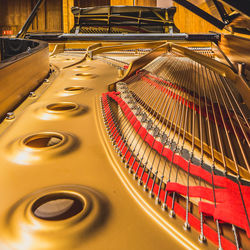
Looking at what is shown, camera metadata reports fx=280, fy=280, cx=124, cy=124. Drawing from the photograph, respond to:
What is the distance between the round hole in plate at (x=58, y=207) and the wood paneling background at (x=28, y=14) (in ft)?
35.6

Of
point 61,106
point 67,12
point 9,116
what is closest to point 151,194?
point 9,116

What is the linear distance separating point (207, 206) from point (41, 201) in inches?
17.5

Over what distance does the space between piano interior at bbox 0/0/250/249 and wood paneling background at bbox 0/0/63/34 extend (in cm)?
939

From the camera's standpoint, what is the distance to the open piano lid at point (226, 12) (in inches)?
51.3

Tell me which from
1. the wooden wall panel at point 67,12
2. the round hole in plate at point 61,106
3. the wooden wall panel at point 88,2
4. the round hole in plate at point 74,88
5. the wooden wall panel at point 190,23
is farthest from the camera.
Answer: the wooden wall panel at point 88,2

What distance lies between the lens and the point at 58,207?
4.52 feet

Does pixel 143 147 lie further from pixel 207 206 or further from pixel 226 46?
pixel 226 46

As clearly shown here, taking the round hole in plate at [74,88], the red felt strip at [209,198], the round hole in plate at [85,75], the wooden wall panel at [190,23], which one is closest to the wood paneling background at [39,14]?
the wooden wall panel at [190,23]

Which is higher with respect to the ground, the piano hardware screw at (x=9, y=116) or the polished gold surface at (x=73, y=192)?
the piano hardware screw at (x=9, y=116)

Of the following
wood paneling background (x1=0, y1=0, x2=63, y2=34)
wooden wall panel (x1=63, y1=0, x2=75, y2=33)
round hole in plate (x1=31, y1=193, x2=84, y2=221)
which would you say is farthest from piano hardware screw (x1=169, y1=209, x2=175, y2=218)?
wood paneling background (x1=0, y1=0, x2=63, y2=34)

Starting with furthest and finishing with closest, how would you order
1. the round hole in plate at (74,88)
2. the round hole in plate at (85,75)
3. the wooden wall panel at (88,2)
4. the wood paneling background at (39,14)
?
the wood paneling background at (39,14)
the wooden wall panel at (88,2)
the round hole in plate at (85,75)
the round hole in plate at (74,88)

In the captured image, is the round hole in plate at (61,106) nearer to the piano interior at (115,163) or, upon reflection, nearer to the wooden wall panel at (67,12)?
the piano interior at (115,163)

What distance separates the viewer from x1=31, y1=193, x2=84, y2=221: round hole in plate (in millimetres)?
749

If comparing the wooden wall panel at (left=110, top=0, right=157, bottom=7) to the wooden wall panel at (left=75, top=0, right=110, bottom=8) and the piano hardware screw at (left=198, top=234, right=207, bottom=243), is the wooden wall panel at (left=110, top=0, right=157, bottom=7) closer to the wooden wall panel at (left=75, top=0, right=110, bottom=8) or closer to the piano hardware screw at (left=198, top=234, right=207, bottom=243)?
the wooden wall panel at (left=75, top=0, right=110, bottom=8)
